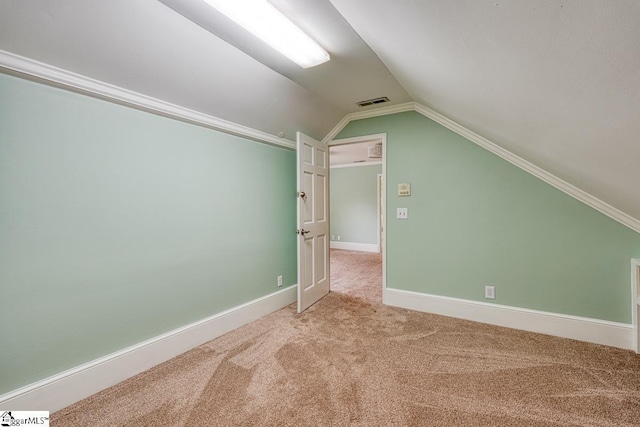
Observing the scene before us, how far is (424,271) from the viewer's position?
2916 mm

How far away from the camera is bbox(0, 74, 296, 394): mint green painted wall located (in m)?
1.39

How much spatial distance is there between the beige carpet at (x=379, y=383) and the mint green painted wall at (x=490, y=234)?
0.41 meters

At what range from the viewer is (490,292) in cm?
260

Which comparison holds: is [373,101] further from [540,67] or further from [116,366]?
[116,366]

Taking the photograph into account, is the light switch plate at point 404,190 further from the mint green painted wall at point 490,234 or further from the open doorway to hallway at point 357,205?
the open doorway to hallway at point 357,205

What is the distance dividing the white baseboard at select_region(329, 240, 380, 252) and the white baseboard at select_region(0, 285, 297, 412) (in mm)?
4532

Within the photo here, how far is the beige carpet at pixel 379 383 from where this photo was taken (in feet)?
→ 4.70

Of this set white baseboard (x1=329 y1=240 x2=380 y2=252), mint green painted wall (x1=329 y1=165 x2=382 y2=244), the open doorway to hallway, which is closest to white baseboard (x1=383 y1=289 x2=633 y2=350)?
the open doorway to hallway

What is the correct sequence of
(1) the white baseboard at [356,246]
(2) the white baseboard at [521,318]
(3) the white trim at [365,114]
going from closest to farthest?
(2) the white baseboard at [521,318] → (3) the white trim at [365,114] → (1) the white baseboard at [356,246]

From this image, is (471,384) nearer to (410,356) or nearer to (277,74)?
(410,356)

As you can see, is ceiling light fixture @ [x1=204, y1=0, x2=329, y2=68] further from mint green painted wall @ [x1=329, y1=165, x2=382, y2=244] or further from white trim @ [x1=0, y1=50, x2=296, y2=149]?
mint green painted wall @ [x1=329, y1=165, x2=382, y2=244]

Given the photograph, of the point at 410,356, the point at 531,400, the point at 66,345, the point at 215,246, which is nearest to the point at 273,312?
the point at 215,246

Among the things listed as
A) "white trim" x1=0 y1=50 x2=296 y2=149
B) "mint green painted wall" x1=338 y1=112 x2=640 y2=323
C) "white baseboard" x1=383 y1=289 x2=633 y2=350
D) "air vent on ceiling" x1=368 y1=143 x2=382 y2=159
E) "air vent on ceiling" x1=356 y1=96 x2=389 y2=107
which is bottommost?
"white baseboard" x1=383 y1=289 x2=633 y2=350

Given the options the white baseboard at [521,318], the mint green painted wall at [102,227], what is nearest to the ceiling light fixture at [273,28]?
the mint green painted wall at [102,227]
